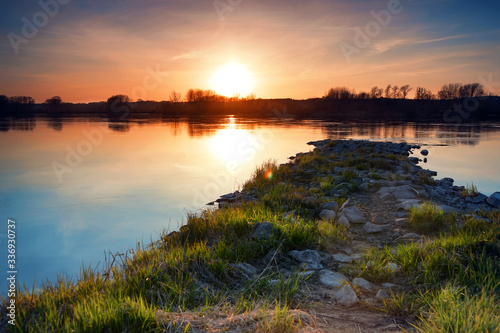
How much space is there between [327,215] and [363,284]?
2354 millimetres

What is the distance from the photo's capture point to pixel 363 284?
3266 mm

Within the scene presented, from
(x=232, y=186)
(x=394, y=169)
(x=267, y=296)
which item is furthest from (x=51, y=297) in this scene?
(x=394, y=169)

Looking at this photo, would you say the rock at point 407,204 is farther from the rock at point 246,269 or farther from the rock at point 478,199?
the rock at point 246,269

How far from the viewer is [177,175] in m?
13.1

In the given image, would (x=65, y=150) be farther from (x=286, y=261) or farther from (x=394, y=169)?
(x=286, y=261)

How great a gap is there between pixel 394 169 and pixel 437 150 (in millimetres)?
11827

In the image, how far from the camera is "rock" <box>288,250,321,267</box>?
383cm

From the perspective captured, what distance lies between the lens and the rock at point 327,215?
A: 546 cm

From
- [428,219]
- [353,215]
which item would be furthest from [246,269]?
[428,219]

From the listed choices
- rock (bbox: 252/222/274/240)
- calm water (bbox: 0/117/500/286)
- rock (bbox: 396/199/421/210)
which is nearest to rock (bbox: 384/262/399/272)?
rock (bbox: 252/222/274/240)

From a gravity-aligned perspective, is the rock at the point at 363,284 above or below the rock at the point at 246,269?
below

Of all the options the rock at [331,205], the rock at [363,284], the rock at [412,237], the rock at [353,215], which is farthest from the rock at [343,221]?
the rock at [363,284]

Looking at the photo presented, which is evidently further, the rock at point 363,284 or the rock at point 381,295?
the rock at point 363,284

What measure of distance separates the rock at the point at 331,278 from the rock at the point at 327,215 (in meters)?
1.86
